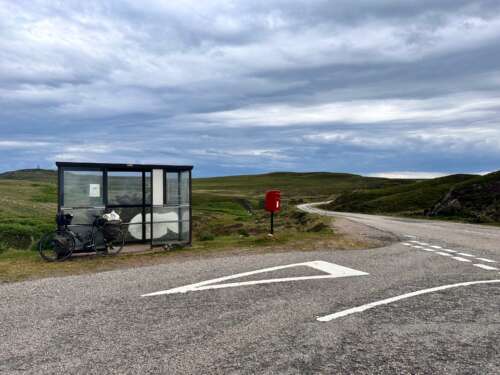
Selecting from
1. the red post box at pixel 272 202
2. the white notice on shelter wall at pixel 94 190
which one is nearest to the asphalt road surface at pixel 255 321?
the white notice on shelter wall at pixel 94 190

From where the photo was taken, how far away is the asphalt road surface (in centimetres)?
575

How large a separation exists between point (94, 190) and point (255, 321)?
9731mm

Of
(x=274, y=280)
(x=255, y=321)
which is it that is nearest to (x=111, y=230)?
(x=274, y=280)

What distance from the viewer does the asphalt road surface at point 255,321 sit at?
18.9 ft

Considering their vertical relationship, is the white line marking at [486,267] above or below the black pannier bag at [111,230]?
below

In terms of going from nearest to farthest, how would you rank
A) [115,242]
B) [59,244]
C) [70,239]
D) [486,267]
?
[486,267] → [59,244] → [70,239] → [115,242]

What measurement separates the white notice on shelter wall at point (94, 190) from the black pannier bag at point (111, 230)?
1.06 metres

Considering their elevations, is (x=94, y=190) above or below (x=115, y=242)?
above

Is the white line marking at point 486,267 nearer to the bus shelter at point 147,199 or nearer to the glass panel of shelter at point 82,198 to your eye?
the bus shelter at point 147,199

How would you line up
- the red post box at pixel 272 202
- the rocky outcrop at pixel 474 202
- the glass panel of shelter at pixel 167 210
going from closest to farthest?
1. the glass panel of shelter at pixel 167 210
2. the red post box at pixel 272 202
3. the rocky outcrop at pixel 474 202

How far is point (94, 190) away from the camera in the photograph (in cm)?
1533

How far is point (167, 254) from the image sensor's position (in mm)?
14789

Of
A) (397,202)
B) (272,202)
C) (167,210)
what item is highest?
(272,202)

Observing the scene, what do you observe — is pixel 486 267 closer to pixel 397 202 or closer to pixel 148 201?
pixel 148 201
